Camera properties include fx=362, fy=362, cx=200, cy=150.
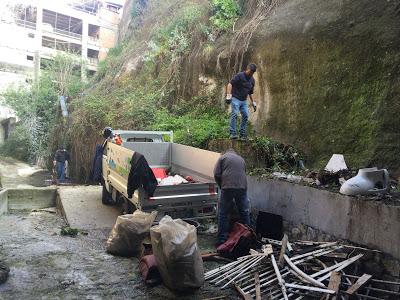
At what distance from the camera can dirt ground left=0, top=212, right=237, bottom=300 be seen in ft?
13.4

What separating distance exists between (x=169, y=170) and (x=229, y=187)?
295cm

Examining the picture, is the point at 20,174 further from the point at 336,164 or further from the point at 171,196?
the point at 336,164

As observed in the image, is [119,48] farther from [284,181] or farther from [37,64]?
[284,181]

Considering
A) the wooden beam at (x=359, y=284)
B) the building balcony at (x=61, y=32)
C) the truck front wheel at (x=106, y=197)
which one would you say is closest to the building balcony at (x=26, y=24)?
the building balcony at (x=61, y=32)

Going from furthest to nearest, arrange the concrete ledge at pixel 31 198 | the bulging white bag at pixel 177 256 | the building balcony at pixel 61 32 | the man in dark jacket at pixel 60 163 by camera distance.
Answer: the building balcony at pixel 61 32, the man in dark jacket at pixel 60 163, the concrete ledge at pixel 31 198, the bulging white bag at pixel 177 256

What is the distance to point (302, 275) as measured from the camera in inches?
163

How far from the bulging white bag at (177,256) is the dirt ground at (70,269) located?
16 cm

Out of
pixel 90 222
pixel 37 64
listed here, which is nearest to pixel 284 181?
pixel 90 222

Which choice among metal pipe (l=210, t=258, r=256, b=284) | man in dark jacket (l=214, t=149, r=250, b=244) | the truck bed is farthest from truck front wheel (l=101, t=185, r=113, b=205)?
metal pipe (l=210, t=258, r=256, b=284)

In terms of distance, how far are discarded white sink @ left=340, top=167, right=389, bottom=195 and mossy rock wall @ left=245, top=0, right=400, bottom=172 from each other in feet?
3.51

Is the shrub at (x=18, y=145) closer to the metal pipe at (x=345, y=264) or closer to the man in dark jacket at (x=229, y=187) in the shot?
the man in dark jacket at (x=229, y=187)

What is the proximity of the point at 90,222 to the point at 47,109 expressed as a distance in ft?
50.1

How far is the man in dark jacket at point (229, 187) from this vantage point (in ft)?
18.6

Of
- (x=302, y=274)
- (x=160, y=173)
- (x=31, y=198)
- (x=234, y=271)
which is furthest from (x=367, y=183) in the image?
(x=31, y=198)
